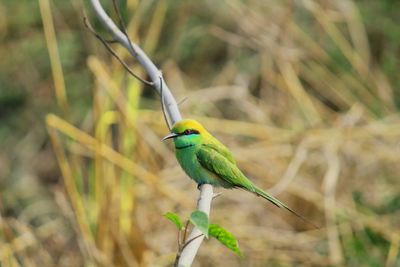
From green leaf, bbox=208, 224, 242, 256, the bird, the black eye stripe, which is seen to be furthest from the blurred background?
green leaf, bbox=208, 224, 242, 256

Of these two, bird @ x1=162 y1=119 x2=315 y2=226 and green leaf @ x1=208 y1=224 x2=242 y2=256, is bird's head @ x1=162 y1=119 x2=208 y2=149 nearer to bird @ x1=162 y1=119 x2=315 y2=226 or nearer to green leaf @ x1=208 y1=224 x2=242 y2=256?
bird @ x1=162 y1=119 x2=315 y2=226

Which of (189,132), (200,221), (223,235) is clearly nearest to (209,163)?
(189,132)

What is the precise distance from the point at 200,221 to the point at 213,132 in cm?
308

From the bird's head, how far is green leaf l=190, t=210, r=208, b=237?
1.90 ft

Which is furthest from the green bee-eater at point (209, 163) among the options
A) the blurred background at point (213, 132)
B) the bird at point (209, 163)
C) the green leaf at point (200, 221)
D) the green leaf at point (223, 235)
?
the blurred background at point (213, 132)

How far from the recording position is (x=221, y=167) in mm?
2357

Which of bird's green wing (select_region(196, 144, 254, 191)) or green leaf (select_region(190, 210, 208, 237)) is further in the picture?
bird's green wing (select_region(196, 144, 254, 191))

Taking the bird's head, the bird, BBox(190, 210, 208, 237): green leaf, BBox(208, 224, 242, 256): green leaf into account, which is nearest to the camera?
BBox(190, 210, 208, 237): green leaf

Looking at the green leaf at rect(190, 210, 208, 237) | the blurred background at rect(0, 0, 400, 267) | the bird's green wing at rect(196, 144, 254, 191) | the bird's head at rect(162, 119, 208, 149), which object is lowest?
the blurred background at rect(0, 0, 400, 267)

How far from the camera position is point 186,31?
5.82 m

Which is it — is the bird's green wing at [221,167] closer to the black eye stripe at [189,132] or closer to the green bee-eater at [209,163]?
the green bee-eater at [209,163]

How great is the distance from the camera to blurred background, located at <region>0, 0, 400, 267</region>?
359 centimetres

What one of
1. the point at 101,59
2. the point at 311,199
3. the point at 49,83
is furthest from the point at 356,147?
the point at 49,83

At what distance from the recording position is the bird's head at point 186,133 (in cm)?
208
